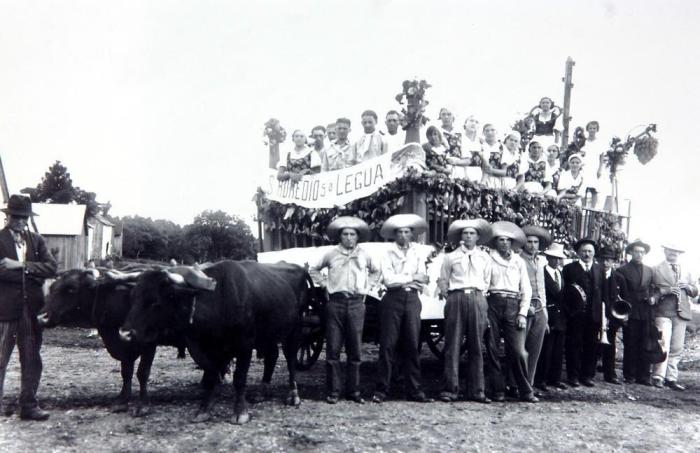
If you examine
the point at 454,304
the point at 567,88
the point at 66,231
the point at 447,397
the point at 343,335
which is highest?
the point at 567,88

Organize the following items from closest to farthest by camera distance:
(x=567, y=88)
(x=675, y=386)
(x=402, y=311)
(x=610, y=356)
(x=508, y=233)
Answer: (x=402, y=311)
(x=508, y=233)
(x=675, y=386)
(x=610, y=356)
(x=567, y=88)

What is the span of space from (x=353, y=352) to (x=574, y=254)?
205 inches

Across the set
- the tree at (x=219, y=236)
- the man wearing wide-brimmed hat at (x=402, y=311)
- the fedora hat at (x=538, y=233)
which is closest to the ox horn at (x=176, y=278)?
the man wearing wide-brimmed hat at (x=402, y=311)

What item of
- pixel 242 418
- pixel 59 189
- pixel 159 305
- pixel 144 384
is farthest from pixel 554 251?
pixel 59 189

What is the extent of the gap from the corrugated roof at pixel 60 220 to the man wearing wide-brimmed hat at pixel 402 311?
33.8 metres

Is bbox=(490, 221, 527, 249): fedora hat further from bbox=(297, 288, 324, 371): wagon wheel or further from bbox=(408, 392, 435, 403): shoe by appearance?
bbox=(297, 288, 324, 371): wagon wheel

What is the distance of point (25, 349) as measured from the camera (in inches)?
236

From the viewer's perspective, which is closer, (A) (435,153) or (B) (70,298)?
(B) (70,298)

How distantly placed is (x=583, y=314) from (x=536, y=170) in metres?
2.87

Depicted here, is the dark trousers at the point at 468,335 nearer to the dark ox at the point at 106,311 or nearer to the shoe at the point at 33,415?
the dark ox at the point at 106,311

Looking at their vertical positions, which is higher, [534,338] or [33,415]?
[534,338]

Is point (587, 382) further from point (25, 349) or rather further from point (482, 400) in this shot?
point (25, 349)

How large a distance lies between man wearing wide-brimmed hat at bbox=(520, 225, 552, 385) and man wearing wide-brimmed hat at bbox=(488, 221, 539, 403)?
0.33 m

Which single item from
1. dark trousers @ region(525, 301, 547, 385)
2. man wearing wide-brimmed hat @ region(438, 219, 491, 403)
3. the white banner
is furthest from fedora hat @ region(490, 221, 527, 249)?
the white banner
